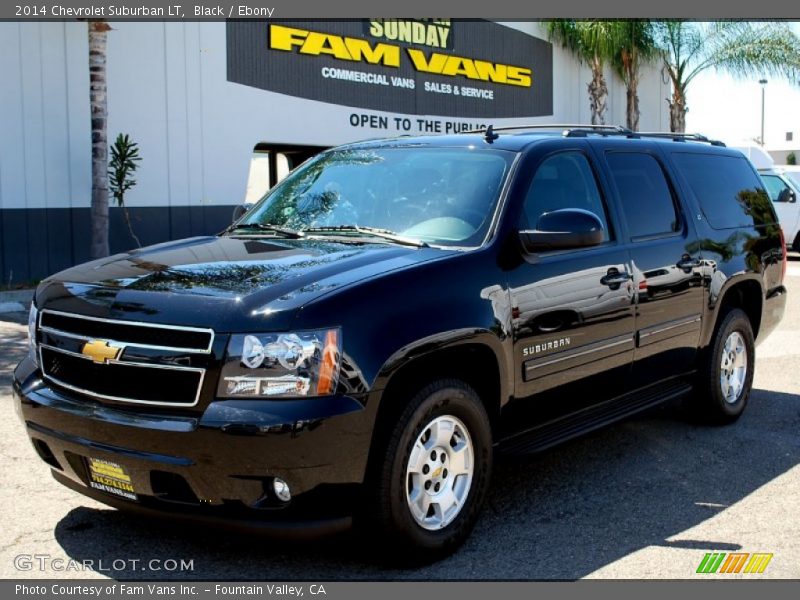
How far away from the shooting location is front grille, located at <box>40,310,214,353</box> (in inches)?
148

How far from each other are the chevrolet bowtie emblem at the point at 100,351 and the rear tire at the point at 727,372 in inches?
162

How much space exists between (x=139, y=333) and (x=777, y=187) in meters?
19.1

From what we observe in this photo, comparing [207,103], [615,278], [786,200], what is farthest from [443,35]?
[615,278]

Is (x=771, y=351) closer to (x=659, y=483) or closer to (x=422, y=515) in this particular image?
(x=659, y=483)

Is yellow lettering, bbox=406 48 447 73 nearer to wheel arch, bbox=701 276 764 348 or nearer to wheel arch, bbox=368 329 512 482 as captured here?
wheel arch, bbox=701 276 764 348

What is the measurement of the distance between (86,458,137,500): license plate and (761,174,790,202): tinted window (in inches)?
739

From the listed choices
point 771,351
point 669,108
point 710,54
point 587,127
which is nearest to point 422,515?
point 587,127

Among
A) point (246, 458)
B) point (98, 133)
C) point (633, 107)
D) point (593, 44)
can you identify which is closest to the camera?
point (246, 458)

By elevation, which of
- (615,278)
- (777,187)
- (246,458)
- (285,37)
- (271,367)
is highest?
(285,37)

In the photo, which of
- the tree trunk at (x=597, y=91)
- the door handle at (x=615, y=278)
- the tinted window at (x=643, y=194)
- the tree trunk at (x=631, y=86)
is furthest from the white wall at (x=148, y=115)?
the door handle at (x=615, y=278)

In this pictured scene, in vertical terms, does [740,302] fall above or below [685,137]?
below

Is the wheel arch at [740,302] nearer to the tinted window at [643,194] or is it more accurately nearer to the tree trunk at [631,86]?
the tinted window at [643,194]

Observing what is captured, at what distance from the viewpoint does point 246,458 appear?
144 inches

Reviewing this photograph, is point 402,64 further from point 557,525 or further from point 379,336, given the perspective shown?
point 379,336
